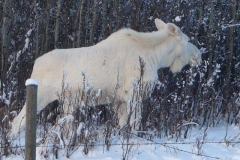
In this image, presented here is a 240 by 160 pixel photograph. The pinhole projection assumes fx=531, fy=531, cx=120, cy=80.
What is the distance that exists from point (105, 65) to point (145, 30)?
2.62 m

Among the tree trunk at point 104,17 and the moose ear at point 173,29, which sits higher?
the tree trunk at point 104,17

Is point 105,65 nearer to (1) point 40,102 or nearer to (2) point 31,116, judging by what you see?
(1) point 40,102

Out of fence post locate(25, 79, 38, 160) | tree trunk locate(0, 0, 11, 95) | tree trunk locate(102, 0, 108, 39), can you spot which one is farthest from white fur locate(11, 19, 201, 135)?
fence post locate(25, 79, 38, 160)

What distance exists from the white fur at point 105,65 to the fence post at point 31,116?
7.58 ft

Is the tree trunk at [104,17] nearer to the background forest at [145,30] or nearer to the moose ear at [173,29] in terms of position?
the background forest at [145,30]

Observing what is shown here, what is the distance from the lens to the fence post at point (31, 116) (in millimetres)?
4684

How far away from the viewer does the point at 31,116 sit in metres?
4.75

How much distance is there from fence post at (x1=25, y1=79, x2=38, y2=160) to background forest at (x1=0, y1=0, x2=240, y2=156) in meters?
3.75

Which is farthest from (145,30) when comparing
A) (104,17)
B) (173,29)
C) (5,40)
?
(5,40)

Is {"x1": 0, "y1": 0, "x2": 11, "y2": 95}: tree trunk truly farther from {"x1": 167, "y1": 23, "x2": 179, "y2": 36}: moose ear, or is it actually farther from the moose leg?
{"x1": 167, "y1": 23, "x2": 179, "y2": 36}: moose ear

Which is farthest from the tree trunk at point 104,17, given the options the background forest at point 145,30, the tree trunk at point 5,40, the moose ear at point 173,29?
the moose ear at point 173,29

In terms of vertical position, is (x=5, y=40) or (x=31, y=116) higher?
(x=5, y=40)

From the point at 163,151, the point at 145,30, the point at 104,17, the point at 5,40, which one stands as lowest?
the point at 163,151

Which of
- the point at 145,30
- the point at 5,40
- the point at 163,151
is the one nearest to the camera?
the point at 163,151
